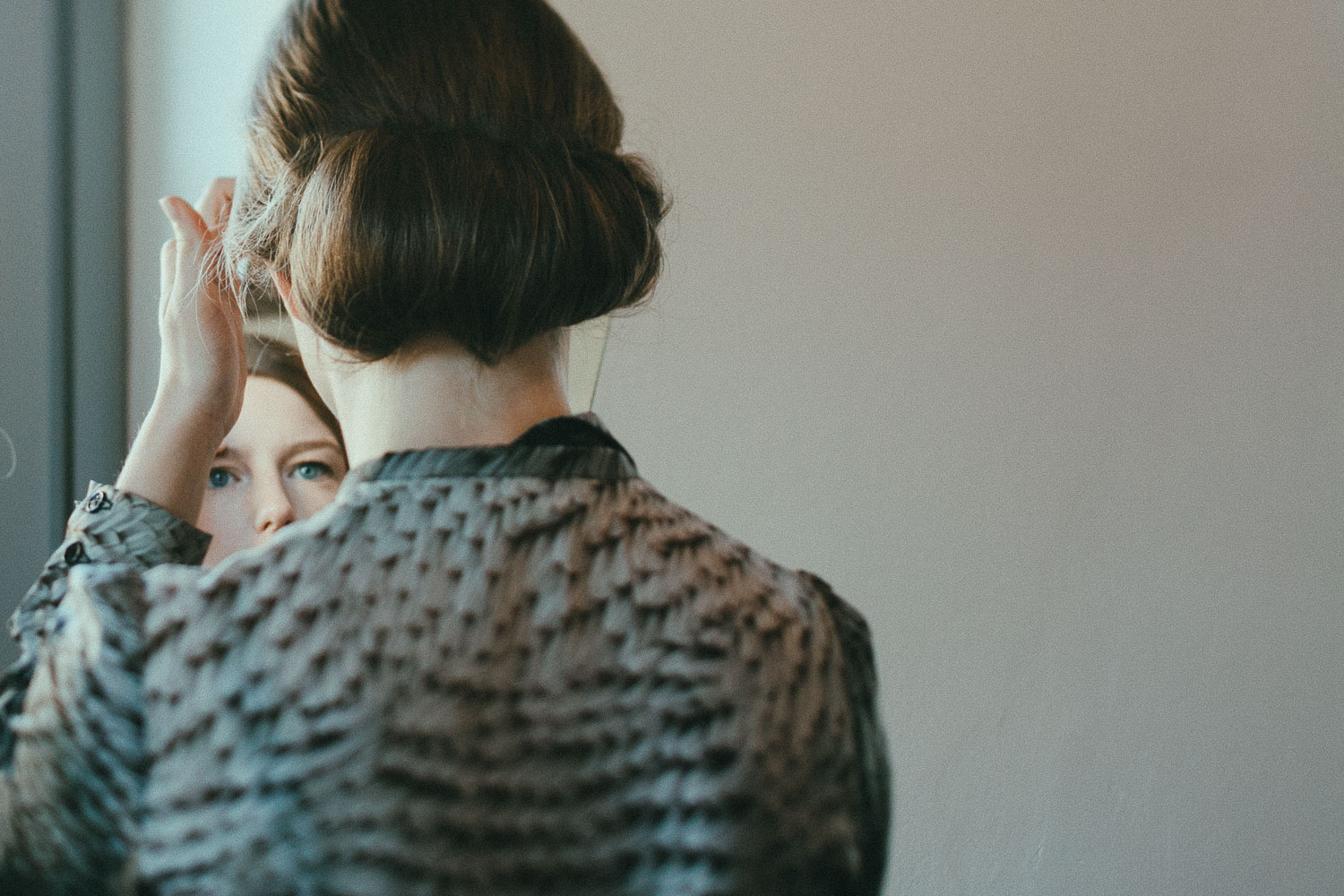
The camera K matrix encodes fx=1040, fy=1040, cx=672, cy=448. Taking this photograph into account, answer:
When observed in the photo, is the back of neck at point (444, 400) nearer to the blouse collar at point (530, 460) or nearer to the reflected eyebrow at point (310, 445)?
the blouse collar at point (530, 460)

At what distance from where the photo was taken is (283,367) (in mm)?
814

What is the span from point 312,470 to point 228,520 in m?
0.07

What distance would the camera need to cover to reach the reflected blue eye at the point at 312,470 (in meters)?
0.81

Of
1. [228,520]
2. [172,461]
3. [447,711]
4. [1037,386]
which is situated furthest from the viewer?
[1037,386]

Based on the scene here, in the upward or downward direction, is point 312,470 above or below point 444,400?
below

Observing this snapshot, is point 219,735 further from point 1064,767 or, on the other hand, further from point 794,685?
point 1064,767

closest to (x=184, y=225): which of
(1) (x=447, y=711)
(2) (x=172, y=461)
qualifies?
(2) (x=172, y=461)

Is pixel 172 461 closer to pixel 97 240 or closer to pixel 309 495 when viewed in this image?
pixel 309 495

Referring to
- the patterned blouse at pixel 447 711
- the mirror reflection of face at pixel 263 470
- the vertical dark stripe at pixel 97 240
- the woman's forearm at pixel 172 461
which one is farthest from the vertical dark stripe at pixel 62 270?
the patterned blouse at pixel 447 711

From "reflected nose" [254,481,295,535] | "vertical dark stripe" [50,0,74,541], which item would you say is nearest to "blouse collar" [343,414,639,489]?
"reflected nose" [254,481,295,535]

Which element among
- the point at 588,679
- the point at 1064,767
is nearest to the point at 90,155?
the point at 588,679

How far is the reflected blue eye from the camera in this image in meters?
0.81

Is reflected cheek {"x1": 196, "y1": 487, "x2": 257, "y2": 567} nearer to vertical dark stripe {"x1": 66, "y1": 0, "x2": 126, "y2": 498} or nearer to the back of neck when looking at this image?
vertical dark stripe {"x1": 66, "y1": 0, "x2": 126, "y2": 498}

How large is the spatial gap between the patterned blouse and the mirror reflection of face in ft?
1.04
